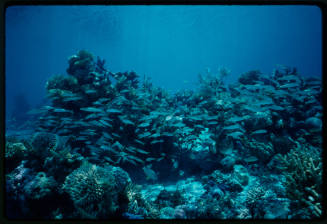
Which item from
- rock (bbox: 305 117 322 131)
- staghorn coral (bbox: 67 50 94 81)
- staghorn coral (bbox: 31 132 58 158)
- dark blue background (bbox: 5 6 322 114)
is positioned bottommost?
staghorn coral (bbox: 31 132 58 158)

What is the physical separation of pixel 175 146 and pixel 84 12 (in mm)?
48469

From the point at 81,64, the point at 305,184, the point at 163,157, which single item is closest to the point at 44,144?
the point at 163,157

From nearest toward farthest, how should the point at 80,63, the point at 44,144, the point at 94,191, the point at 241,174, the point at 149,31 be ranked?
the point at 94,191
the point at 44,144
the point at 241,174
the point at 80,63
the point at 149,31

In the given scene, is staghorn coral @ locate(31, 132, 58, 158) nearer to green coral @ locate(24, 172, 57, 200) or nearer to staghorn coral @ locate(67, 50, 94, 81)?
green coral @ locate(24, 172, 57, 200)

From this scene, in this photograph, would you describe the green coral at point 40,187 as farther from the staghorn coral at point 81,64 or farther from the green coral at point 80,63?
the green coral at point 80,63

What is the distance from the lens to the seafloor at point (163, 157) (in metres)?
4.51

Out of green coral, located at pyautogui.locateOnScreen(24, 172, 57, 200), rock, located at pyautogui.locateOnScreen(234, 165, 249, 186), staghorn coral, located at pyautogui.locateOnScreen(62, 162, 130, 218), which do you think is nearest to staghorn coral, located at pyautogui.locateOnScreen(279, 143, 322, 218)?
rock, located at pyautogui.locateOnScreen(234, 165, 249, 186)

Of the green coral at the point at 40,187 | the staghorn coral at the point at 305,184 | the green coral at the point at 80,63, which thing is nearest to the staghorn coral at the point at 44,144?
the green coral at the point at 40,187

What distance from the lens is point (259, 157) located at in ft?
24.6

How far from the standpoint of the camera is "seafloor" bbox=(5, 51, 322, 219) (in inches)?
177

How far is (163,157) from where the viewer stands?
7.07m

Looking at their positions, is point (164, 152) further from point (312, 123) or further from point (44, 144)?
point (312, 123)

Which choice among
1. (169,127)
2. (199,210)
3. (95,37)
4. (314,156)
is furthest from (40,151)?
(95,37)

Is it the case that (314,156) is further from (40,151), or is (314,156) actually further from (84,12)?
(84,12)
